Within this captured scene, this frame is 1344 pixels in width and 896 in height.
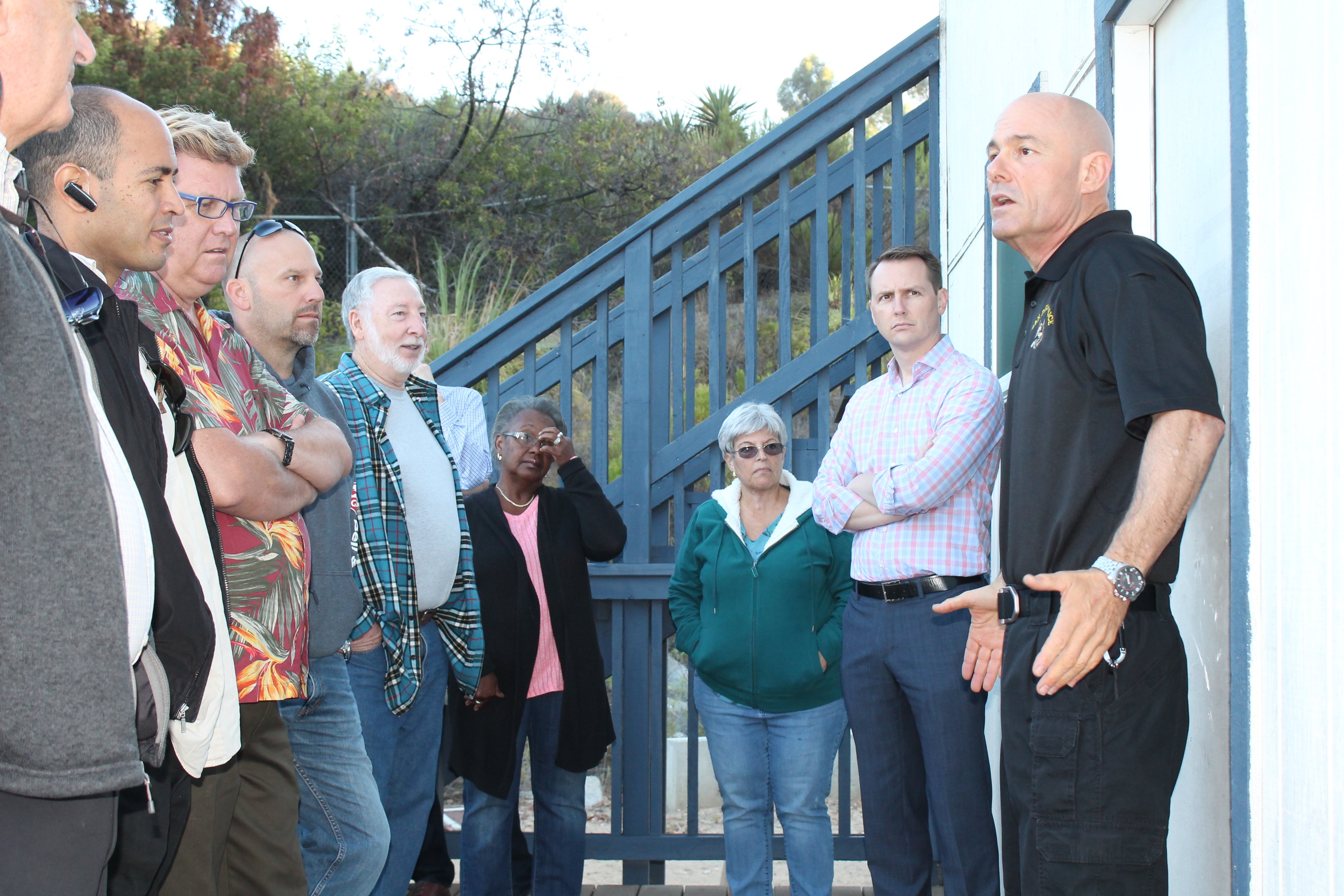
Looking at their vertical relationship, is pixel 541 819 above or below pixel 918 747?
below

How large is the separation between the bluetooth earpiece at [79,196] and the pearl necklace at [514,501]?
6.99 feet

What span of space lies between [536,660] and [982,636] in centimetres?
183

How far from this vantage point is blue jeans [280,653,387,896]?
8.18 ft

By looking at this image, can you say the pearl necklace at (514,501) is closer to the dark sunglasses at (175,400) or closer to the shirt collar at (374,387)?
the shirt collar at (374,387)

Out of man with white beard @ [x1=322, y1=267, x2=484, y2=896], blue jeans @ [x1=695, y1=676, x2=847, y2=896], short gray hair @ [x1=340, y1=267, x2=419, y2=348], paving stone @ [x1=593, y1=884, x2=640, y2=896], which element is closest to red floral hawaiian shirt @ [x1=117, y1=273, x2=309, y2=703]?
man with white beard @ [x1=322, y1=267, x2=484, y2=896]

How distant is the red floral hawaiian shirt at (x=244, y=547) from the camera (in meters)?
2.06

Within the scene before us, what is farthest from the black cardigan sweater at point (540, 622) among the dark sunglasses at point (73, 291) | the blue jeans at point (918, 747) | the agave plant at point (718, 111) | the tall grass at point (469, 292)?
the agave plant at point (718, 111)

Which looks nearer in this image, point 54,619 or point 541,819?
point 54,619

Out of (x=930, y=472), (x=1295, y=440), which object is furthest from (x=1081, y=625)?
(x=930, y=472)

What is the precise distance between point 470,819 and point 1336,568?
2904 mm

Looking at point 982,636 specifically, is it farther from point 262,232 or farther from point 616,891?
point 616,891

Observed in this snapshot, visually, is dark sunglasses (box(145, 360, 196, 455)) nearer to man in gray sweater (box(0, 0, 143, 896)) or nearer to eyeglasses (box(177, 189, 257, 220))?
man in gray sweater (box(0, 0, 143, 896))

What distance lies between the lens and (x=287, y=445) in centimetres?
224

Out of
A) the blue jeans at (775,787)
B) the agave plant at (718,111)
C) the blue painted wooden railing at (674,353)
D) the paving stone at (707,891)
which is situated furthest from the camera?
the agave plant at (718,111)
